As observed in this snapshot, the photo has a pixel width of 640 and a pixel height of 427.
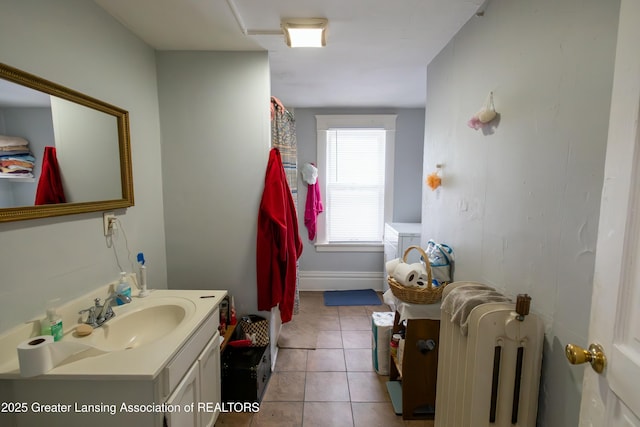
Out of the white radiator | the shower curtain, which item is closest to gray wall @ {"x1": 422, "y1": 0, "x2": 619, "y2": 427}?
the white radiator

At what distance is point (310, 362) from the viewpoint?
7.76 ft

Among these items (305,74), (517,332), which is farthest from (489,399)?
(305,74)

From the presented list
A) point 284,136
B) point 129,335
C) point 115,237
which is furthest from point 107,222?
point 284,136

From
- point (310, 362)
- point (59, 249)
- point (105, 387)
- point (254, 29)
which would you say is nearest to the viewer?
point (105, 387)

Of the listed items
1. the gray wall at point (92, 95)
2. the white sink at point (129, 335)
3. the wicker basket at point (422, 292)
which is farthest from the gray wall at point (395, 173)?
the white sink at point (129, 335)

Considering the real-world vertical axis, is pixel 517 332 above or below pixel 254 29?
below

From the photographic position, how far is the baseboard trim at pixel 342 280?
3828 millimetres

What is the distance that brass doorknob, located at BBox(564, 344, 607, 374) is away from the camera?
68 centimetres

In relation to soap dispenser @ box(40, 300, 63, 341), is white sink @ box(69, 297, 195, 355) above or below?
below

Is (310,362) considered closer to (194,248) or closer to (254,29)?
(194,248)

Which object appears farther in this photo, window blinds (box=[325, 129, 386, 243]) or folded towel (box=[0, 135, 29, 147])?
window blinds (box=[325, 129, 386, 243])

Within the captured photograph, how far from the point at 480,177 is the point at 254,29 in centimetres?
155

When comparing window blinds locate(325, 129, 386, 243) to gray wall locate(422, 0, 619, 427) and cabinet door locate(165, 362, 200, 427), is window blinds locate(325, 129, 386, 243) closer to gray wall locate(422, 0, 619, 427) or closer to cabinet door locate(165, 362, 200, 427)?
gray wall locate(422, 0, 619, 427)

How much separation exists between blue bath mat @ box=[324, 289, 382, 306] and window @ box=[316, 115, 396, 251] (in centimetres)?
57
